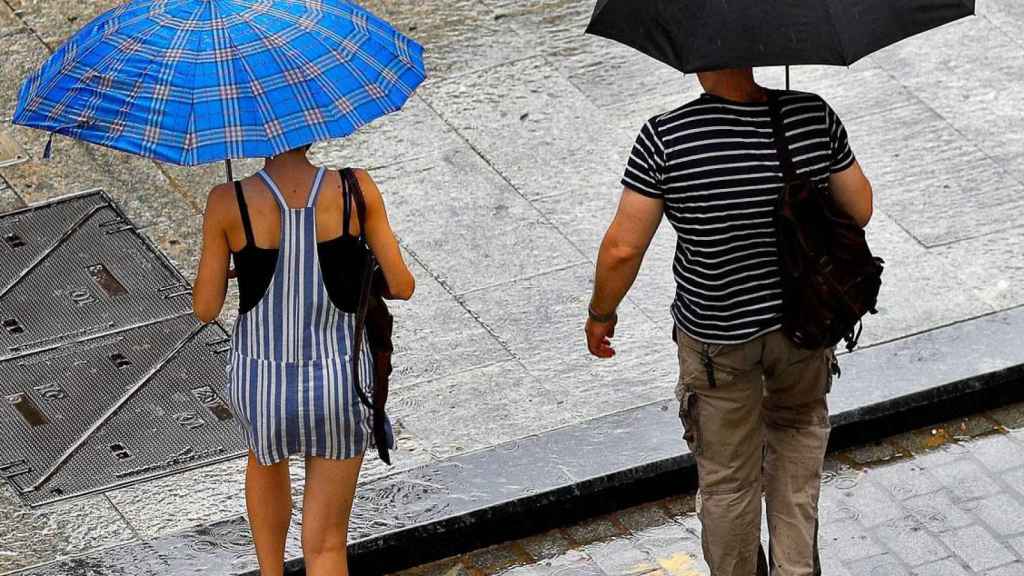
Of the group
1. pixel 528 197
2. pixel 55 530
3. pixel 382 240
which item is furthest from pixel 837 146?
pixel 528 197

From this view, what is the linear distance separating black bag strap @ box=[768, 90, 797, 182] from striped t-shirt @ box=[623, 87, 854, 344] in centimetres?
1

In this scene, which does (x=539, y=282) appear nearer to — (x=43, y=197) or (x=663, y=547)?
(x=663, y=547)

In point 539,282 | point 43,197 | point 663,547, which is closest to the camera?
point 663,547

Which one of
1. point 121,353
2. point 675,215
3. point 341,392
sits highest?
point 675,215

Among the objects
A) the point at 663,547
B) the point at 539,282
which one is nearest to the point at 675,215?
the point at 663,547

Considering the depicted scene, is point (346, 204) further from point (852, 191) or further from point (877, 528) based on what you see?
point (877, 528)

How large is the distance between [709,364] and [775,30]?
0.96 m

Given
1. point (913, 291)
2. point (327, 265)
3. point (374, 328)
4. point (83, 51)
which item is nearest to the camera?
point (83, 51)

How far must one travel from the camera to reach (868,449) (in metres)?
6.48

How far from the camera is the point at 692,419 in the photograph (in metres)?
5.13

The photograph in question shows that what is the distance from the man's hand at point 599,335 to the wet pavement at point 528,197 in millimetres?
1320

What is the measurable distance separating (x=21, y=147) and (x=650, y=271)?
2925 mm

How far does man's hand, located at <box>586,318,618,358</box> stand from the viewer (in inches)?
199

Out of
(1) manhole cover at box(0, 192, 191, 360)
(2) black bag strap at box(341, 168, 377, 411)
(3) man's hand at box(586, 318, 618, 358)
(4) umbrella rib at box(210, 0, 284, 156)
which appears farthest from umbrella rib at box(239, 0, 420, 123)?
(1) manhole cover at box(0, 192, 191, 360)
